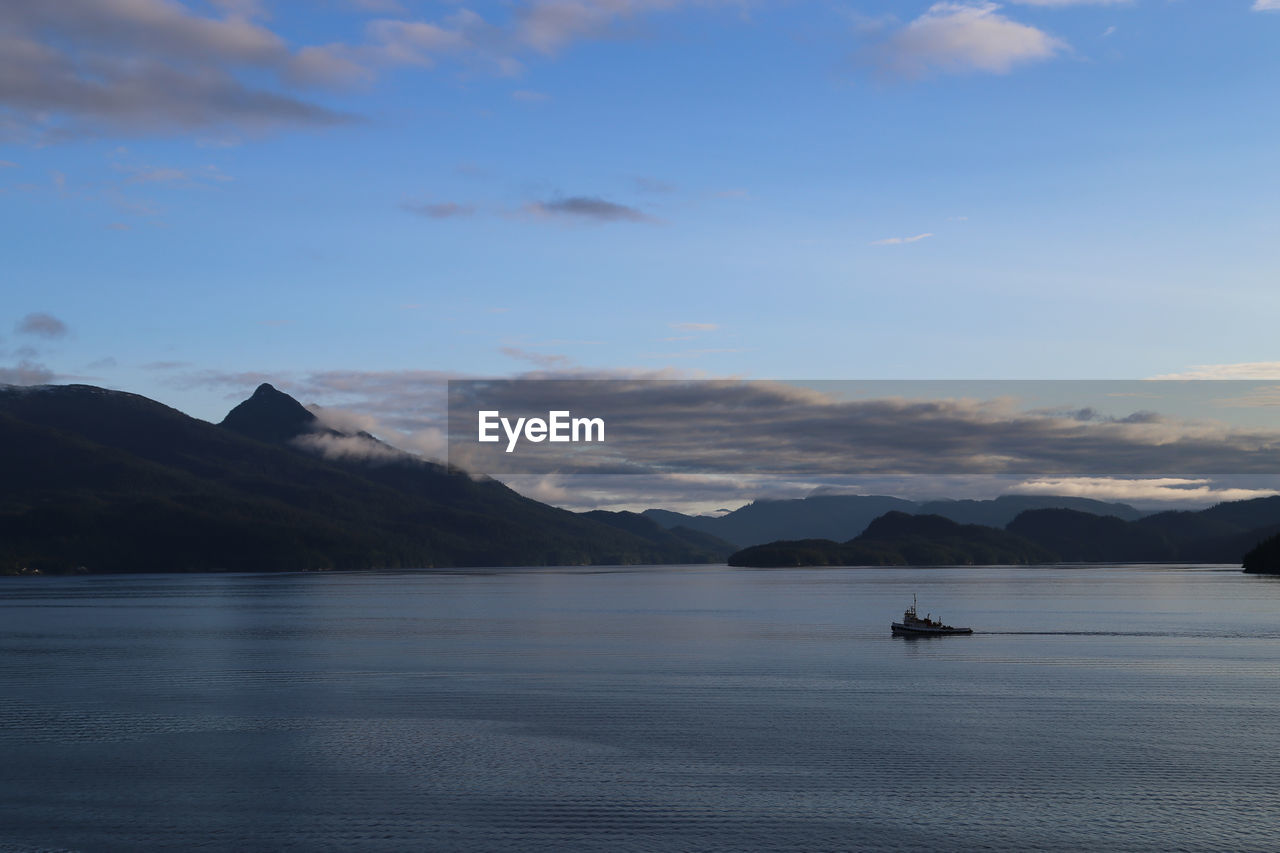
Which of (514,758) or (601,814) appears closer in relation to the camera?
(601,814)

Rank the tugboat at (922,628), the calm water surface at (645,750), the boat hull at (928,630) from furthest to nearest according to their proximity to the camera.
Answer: the tugboat at (922,628)
the boat hull at (928,630)
the calm water surface at (645,750)

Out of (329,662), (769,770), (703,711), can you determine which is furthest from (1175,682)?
(329,662)

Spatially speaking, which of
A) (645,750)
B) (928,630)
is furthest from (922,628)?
(645,750)

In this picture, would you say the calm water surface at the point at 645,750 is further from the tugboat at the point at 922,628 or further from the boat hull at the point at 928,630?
the tugboat at the point at 922,628

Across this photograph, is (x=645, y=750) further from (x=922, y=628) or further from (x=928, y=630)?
(x=922, y=628)

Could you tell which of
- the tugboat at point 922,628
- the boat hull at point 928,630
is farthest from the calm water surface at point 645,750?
the tugboat at point 922,628

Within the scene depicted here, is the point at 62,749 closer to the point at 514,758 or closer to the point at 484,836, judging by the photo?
the point at 514,758

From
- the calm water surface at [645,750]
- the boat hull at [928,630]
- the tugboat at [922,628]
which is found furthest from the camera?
the tugboat at [922,628]

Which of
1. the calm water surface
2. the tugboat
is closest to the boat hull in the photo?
the tugboat

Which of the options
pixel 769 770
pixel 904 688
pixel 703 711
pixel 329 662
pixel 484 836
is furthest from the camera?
pixel 329 662
